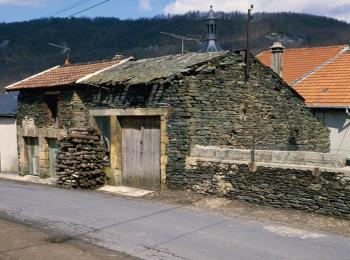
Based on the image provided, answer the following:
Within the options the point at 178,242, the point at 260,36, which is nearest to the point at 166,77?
the point at 178,242

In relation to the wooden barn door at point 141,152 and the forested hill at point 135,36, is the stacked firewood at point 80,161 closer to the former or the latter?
the wooden barn door at point 141,152

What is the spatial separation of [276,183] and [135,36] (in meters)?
79.3

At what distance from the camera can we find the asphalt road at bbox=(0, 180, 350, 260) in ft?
23.5

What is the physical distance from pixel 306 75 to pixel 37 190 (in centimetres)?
1327

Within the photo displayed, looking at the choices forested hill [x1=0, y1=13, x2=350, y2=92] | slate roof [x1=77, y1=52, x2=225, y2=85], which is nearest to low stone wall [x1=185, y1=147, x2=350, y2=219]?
slate roof [x1=77, y1=52, x2=225, y2=85]

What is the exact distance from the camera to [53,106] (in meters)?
18.4

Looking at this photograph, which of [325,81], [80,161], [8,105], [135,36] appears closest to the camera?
[80,161]

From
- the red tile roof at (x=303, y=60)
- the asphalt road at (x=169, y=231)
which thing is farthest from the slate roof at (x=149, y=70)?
the red tile roof at (x=303, y=60)

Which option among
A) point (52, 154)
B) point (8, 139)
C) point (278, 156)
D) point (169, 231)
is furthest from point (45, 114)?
point (169, 231)

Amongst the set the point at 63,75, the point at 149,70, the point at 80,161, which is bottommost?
the point at 80,161

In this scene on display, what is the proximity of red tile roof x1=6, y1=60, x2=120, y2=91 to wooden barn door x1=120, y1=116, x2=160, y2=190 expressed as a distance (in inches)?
124

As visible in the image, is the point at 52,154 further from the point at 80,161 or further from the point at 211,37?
the point at 211,37

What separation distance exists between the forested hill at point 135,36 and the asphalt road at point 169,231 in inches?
2431

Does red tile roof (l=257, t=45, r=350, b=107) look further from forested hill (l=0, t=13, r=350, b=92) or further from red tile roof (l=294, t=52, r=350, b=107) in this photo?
forested hill (l=0, t=13, r=350, b=92)
